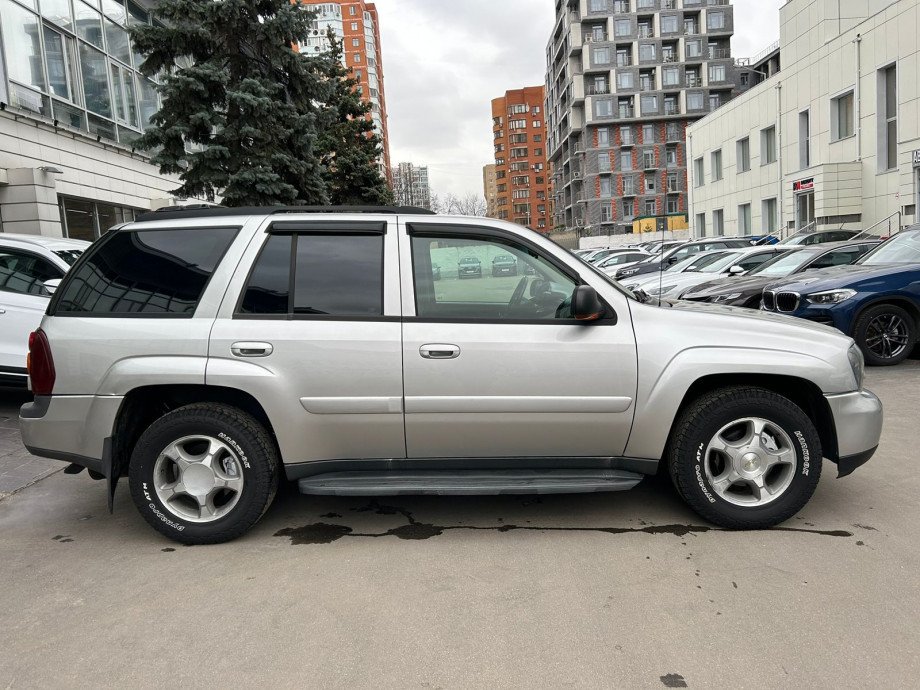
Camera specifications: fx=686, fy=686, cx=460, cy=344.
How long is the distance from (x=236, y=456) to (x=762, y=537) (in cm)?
285

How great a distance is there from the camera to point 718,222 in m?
41.8

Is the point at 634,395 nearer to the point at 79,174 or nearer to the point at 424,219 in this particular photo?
the point at 424,219

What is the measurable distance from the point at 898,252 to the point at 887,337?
1332 millimetres

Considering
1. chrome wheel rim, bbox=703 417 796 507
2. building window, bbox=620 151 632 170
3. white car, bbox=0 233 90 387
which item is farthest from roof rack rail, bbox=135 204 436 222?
building window, bbox=620 151 632 170

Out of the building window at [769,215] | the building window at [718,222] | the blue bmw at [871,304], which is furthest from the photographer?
the building window at [718,222]

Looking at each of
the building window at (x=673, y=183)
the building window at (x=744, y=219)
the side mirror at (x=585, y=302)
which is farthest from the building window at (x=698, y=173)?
the side mirror at (x=585, y=302)

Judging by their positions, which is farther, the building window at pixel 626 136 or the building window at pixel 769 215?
the building window at pixel 626 136

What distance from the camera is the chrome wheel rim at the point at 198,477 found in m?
3.69

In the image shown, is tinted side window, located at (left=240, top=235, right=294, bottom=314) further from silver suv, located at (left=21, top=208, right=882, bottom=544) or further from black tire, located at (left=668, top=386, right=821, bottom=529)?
black tire, located at (left=668, top=386, right=821, bottom=529)

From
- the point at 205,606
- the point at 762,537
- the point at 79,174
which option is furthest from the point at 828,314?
the point at 79,174

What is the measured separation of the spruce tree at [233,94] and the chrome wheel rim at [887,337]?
1088 centimetres

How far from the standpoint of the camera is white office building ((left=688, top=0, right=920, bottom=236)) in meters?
23.8

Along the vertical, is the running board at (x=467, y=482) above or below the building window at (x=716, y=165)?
below

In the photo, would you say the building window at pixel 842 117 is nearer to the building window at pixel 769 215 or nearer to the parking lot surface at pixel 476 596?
the building window at pixel 769 215
